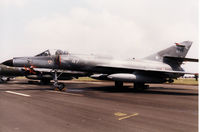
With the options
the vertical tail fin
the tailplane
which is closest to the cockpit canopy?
the vertical tail fin

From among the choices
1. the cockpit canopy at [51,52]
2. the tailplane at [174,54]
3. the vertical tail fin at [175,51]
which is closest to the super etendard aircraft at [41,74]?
the cockpit canopy at [51,52]

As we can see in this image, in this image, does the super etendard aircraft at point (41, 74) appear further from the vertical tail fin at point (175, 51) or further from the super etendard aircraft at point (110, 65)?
the vertical tail fin at point (175, 51)

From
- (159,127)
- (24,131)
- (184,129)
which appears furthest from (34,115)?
(184,129)

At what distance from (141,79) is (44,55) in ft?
24.8

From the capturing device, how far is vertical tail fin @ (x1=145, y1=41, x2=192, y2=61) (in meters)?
14.6

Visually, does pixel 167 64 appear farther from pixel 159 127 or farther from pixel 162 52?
pixel 159 127

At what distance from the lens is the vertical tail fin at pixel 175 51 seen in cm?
1465

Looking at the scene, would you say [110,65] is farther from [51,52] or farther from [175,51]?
[175,51]

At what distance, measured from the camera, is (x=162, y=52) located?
14859 mm

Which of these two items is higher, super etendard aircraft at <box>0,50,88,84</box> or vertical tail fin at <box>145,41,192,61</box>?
vertical tail fin at <box>145,41,192,61</box>

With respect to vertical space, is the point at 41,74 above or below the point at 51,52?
below

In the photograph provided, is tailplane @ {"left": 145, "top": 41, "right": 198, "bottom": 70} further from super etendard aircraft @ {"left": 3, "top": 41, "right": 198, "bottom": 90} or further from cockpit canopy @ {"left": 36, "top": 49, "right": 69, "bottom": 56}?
cockpit canopy @ {"left": 36, "top": 49, "right": 69, "bottom": 56}

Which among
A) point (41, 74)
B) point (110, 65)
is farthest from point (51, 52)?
point (41, 74)

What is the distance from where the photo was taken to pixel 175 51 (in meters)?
14.6
